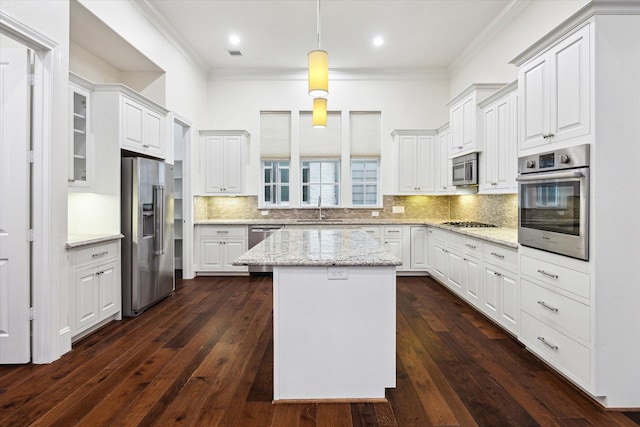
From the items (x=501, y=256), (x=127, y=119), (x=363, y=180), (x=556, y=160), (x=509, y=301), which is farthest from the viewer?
(x=363, y=180)

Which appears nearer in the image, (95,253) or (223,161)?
(95,253)

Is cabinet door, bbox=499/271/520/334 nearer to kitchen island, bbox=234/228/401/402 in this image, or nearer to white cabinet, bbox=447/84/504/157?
kitchen island, bbox=234/228/401/402

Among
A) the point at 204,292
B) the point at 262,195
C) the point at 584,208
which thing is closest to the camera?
the point at 584,208

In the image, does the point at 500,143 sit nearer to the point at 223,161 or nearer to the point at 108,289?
the point at 223,161

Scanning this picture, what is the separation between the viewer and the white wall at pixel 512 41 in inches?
139

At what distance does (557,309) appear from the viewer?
8.12 feet

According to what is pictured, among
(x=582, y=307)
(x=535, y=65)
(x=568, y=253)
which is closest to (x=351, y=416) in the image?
(x=582, y=307)

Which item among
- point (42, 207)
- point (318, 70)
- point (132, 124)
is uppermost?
point (318, 70)

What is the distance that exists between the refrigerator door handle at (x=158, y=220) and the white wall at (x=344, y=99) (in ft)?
7.37

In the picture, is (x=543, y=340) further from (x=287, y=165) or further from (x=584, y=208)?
(x=287, y=165)

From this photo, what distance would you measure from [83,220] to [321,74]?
3.01 meters

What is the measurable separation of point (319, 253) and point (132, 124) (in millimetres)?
2972

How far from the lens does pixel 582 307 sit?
2238mm

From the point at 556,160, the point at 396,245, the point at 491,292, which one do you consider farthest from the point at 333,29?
the point at 491,292
